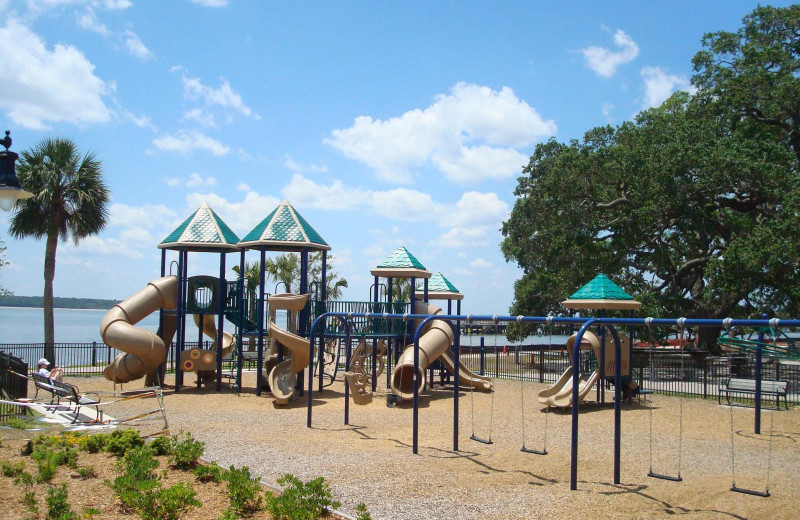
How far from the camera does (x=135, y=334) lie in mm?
18000

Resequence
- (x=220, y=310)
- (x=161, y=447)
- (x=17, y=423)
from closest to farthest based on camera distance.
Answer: (x=161, y=447), (x=17, y=423), (x=220, y=310)

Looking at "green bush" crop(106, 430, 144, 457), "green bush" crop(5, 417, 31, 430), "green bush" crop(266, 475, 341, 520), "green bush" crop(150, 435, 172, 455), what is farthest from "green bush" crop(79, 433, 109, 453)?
"green bush" crop(266, 475, 341, 520)

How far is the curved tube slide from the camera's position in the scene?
53.9 ft

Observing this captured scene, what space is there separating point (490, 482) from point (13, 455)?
21.6 ft

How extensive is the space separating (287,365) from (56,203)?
48.6 ft

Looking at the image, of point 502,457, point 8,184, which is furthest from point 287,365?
point 8,184

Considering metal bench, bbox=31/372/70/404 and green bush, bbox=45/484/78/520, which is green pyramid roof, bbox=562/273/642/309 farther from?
green bush, bbox=45/484/78/520

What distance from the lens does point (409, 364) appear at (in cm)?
1703

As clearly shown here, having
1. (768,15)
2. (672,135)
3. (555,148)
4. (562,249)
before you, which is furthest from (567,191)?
(768,15)

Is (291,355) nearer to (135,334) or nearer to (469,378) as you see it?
(135,334)

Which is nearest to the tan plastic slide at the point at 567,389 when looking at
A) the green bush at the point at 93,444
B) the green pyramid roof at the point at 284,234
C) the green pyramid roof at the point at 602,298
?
the green pyramid roof at the point at 602,298

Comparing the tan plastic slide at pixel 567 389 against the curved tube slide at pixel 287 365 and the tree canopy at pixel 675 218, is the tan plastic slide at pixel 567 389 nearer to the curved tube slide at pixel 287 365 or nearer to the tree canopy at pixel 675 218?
the curved tube slide at pixel 287 365

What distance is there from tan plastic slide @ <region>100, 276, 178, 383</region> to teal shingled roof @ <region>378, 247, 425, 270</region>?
6.16 meters

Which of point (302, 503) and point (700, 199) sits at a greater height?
Answer: point (700, 199)
